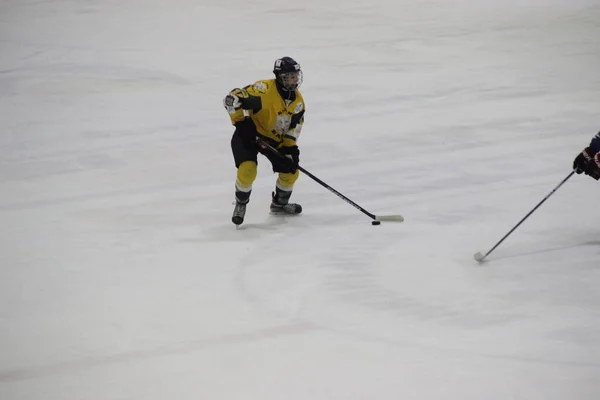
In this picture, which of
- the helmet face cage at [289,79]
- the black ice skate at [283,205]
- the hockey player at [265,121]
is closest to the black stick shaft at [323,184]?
the hockey player at [265,121]

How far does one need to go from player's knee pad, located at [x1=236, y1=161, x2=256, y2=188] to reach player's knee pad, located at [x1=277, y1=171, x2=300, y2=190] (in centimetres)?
28

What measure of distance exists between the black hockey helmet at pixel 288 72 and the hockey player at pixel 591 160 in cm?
165

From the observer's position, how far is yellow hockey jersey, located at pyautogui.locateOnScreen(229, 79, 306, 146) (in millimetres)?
5285

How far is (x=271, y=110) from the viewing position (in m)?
5.34

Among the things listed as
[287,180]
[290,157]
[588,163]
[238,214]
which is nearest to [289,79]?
[290,157]

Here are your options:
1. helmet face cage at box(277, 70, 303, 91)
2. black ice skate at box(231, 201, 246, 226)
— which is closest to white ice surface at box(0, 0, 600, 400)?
black ice skate at box(231, 201, 246, 226)

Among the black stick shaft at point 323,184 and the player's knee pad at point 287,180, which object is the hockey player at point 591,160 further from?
the player's knee pad at point 287,180

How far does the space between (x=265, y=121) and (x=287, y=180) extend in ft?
1.35

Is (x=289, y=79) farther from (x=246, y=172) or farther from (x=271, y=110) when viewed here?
(x=246, y=172)

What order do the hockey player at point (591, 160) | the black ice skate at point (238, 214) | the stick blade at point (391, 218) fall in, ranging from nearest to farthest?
the hockey player at point (591, 160)
the black ice skate at point (238, 214)
the stick blade at point (391, 218)

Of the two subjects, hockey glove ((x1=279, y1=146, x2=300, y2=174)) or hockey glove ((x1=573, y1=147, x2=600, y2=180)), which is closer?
hockey glove ((x1=573, y1=147, x2=600, y2=180))

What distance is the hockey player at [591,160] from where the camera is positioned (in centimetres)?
492

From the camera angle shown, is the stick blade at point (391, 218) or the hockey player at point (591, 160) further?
the stick blade at point (391, 218)

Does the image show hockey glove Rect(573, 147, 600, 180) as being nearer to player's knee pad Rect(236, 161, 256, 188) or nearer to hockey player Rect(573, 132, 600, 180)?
hockey player Rect(573, 132, 600, 180)
